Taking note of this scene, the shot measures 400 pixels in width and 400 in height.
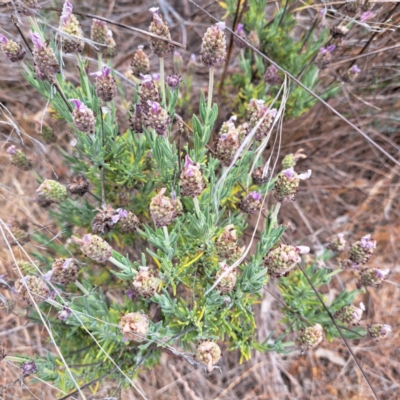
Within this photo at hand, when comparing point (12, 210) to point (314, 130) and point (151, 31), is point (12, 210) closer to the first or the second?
point (151, 31)

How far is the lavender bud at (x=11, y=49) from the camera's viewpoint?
158cm

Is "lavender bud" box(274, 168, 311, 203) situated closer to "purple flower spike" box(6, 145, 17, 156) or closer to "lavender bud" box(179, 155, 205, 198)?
"lavender bud" box(179, 155, 205, 198)

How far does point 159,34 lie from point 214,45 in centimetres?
25

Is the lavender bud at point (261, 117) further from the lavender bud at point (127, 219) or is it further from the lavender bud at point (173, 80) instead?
the lavender bud at point (127, 219)

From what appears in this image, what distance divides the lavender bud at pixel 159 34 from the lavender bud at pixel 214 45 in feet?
0.62

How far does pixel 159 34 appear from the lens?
1550 mm

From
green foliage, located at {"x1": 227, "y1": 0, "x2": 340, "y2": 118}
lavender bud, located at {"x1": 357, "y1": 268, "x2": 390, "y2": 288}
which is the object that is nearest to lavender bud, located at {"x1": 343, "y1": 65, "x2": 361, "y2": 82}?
green foliage, located at {"x1": 227, "y1": 0, "x2": 340, "y2": 118}

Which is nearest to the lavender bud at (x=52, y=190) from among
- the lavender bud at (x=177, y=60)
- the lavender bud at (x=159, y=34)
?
the lavender bud at (x=159, y=34)

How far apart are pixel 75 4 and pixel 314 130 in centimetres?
212

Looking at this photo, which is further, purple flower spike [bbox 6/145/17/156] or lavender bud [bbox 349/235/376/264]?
purple flower spike [bbox 6/145/17/156]

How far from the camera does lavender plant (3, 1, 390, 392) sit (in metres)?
1.43

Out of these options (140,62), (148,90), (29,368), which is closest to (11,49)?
(140,62)

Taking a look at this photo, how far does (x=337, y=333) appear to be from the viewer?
6.12ft

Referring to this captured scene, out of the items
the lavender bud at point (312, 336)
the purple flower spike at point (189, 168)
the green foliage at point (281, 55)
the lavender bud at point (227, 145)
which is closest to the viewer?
the purple flower spike at point (189, 168)
